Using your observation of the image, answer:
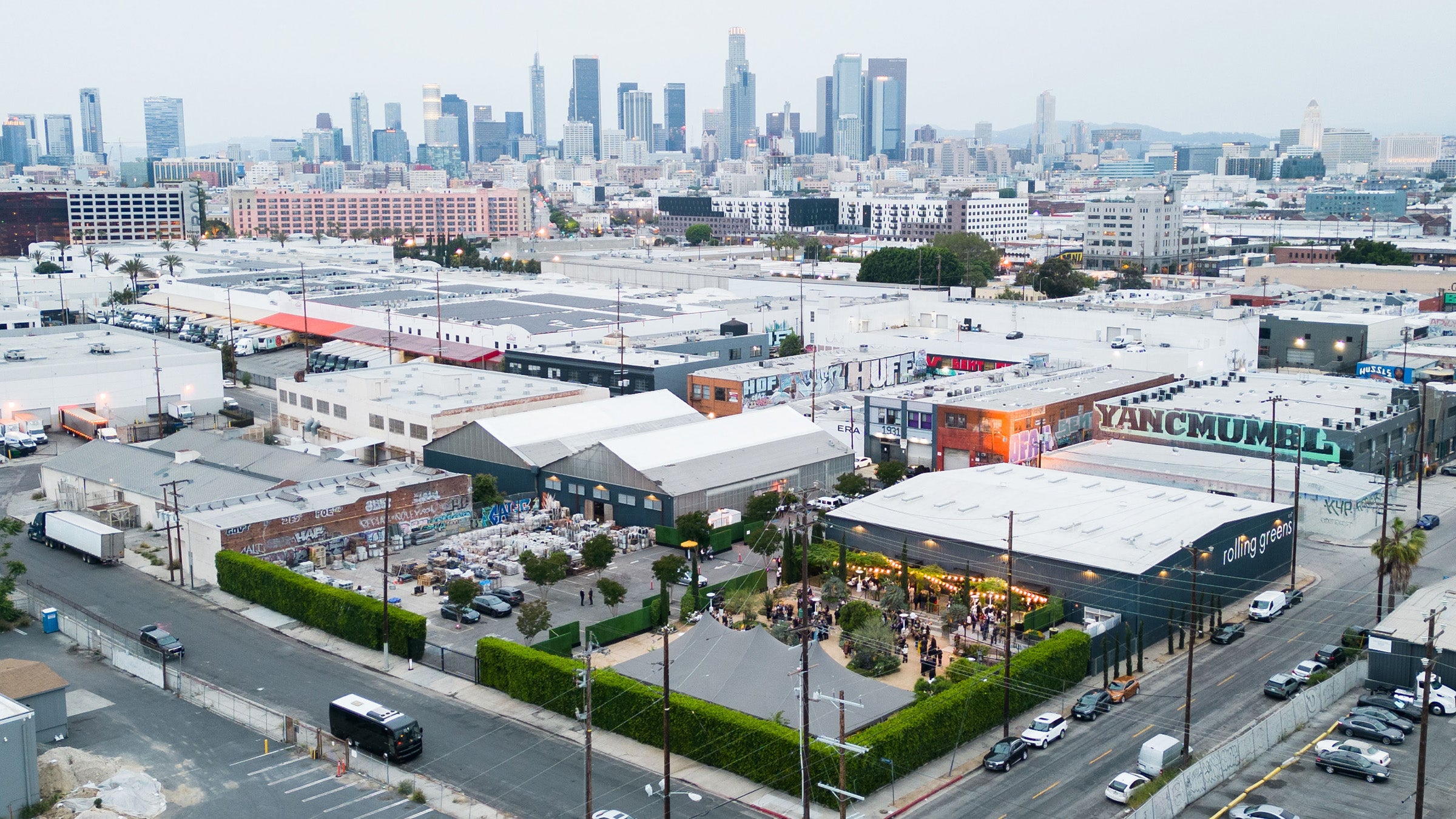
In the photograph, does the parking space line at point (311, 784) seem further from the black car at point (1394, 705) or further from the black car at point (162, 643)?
the black car at point (1394, 705)

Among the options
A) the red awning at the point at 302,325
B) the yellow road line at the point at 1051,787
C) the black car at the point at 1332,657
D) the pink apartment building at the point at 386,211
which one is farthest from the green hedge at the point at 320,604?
the pink apartment building at the point at 386,211

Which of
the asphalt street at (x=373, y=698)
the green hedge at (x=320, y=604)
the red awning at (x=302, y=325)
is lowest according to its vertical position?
the asphalt street at (x=373, y=698)

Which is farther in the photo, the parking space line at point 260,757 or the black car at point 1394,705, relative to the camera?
the black car at point 1394,705

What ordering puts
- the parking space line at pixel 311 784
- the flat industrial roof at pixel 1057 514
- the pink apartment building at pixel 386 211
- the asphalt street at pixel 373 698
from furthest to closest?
the pink apartment building at pixel 386 211 < the flat industrial roof at pixel 1057 514 < the parking space line at pixel 311 784 < the asphalt street at pixel 373 698

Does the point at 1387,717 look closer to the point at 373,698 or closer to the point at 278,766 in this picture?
the point at 373,698

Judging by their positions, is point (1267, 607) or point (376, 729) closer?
point (376, 729)

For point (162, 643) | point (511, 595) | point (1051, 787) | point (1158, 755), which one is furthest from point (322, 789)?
point (1158, 755)

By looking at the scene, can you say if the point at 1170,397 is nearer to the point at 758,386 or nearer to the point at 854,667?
the point at 758,386
